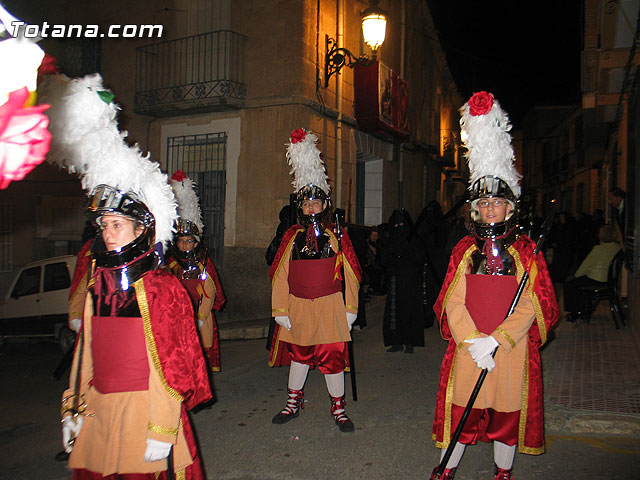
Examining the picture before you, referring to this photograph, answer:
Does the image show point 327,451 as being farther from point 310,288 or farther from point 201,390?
point 201,390

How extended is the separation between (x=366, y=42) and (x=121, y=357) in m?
10.1

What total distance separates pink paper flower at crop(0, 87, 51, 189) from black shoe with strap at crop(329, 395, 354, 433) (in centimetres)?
381

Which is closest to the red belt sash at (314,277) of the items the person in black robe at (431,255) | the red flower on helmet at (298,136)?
the red flower on helmet at (298,136)

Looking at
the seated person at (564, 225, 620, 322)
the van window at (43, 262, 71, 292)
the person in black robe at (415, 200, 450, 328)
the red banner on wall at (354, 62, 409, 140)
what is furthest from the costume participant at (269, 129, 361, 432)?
the red banner on wall at (354, 62, 409, 140)

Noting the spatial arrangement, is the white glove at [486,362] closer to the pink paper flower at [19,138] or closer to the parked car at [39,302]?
the pink paper flower at [19,138]

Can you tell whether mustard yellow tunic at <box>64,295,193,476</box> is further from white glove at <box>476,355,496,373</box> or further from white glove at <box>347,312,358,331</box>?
white glove at <box>347,312,358,331</box>

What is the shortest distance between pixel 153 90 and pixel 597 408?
10787 mm

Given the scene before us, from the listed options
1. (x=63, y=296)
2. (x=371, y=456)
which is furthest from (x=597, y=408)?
(x=63, y=296)

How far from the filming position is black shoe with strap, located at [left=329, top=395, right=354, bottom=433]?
4574mm

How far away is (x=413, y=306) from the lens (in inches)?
294

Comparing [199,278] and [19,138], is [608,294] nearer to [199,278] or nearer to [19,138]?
[199,278]

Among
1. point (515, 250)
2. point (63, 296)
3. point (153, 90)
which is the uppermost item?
point (153, 90)

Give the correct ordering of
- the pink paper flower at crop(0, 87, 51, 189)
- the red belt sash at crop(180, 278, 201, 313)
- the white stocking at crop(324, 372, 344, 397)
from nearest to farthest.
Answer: the pink paper flower at crop(0, 87, 51, 189), the white stocking at crop(324, 372, 344, 397), the red belt sash at crop(180, 278, 201, 313)

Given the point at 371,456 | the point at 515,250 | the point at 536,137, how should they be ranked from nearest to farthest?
the point at 515,250, the point at 371,456, the point at 536,137
